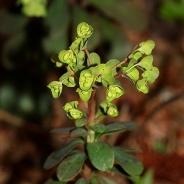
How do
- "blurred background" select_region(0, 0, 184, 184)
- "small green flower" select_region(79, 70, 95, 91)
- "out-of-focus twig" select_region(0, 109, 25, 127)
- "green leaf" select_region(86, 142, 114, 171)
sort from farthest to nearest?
"out-of-focus twig" select_region(0, 109, 25, 127)
"blurred background" select_region(0, 0, 184, 184)
"green leaf" select_region(86, 142, 114, 171)
"small green flower" select_region(79, 70, 95, 91)

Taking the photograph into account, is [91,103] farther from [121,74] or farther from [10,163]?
[10,163]

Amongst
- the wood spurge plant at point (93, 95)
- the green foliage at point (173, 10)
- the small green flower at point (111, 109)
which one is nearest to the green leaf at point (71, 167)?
the wood spurge plant at point (93, 95)

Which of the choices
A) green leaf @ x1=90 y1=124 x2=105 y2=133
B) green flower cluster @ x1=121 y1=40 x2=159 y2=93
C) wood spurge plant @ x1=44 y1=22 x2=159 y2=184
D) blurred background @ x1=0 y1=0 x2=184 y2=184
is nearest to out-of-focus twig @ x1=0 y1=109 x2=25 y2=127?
blurred background @ x1=0 y1=0 x2=184 y2=184

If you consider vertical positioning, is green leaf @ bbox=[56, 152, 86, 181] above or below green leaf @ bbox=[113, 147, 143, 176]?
below

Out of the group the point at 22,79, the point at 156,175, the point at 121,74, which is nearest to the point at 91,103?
the point at 121,74

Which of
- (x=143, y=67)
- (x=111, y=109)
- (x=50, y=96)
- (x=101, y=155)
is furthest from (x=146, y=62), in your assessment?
(x=50, y=96)

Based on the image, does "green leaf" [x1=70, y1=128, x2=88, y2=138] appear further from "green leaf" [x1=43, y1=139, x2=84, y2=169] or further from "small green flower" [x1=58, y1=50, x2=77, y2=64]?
"small green flower" [x1=58, y1=50, x2=77, y2=64]
